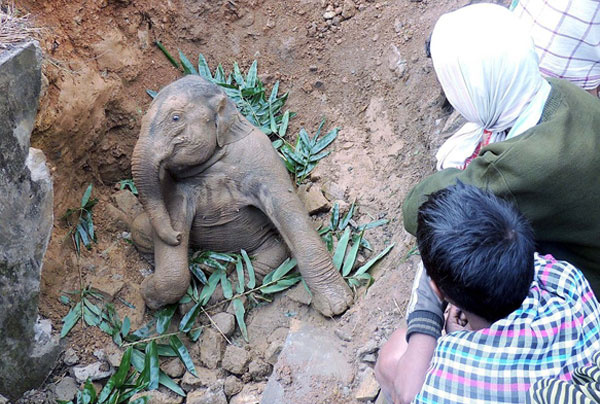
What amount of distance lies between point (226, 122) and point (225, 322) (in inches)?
55.3

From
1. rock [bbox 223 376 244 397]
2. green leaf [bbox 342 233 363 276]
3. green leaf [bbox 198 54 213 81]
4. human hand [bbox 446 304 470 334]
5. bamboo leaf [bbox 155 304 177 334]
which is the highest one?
human hand [bbox 446 304 470 334]

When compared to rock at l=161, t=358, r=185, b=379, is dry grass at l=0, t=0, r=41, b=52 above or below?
above

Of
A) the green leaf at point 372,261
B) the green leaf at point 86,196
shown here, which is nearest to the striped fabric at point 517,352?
the green leaf at point 372,261

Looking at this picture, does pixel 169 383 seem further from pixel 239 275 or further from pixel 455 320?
pixel 455 320

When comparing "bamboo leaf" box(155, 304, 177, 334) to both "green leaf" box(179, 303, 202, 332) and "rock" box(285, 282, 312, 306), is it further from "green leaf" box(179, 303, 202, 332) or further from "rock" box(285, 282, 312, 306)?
"rock" box(285, 282, 312, 306)

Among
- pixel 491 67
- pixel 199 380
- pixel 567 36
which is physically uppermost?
pixel 491 67

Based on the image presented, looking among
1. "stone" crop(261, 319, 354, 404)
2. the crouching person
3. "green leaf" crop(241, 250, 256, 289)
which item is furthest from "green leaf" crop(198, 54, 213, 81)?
the crouching person

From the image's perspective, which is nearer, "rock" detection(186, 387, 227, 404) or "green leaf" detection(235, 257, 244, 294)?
"rock" detection(186, 387, 227, 404)

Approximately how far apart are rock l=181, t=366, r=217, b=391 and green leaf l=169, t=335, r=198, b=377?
0.11 feet

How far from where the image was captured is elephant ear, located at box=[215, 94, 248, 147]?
190 inches

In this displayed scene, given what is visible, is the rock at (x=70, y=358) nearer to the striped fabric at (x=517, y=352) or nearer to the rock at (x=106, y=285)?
the rock at (x=106, y=285)

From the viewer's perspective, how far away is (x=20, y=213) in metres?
3.90

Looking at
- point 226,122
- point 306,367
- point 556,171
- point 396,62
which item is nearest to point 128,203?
point 226,122

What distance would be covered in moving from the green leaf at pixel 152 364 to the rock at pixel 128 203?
4.19 feet
